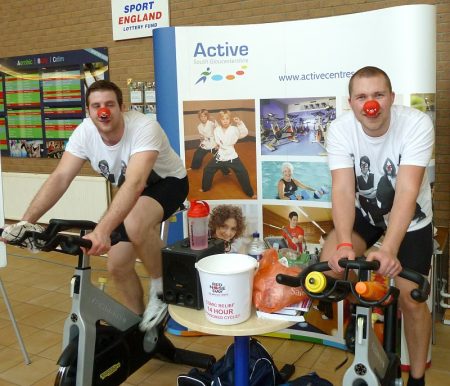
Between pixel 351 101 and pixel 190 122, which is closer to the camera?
pixel 351 101

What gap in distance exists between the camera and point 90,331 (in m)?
2.07

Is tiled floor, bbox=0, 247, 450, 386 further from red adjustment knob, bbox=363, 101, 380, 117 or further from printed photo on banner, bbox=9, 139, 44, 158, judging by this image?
printed photo on banner, bbox=9, 139, 44, 158

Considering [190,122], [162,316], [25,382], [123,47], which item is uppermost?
[123,47]

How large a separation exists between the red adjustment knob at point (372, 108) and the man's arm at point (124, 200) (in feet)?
3.18

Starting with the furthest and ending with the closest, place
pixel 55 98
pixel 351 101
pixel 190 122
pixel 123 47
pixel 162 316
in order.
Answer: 1. pixel 55 98
2. pixel 123 47
3. pixel 190 122
4. pixel 162 316
5. pixel 351 101

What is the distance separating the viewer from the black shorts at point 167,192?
249cm

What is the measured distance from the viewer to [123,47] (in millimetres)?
4738

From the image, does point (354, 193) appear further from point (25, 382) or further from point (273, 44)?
point (25, 382)

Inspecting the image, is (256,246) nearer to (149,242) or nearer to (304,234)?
(304,234)

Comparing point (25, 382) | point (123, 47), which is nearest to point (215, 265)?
point (25, 382)

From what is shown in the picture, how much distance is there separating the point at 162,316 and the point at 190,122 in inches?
43.3

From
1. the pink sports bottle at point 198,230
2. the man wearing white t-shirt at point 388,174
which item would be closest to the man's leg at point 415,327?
the man wearing white t-shirt at point 388,174

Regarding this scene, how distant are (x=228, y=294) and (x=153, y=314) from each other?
2.92 ft

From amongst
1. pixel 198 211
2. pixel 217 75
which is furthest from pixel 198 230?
pixel 217 75
